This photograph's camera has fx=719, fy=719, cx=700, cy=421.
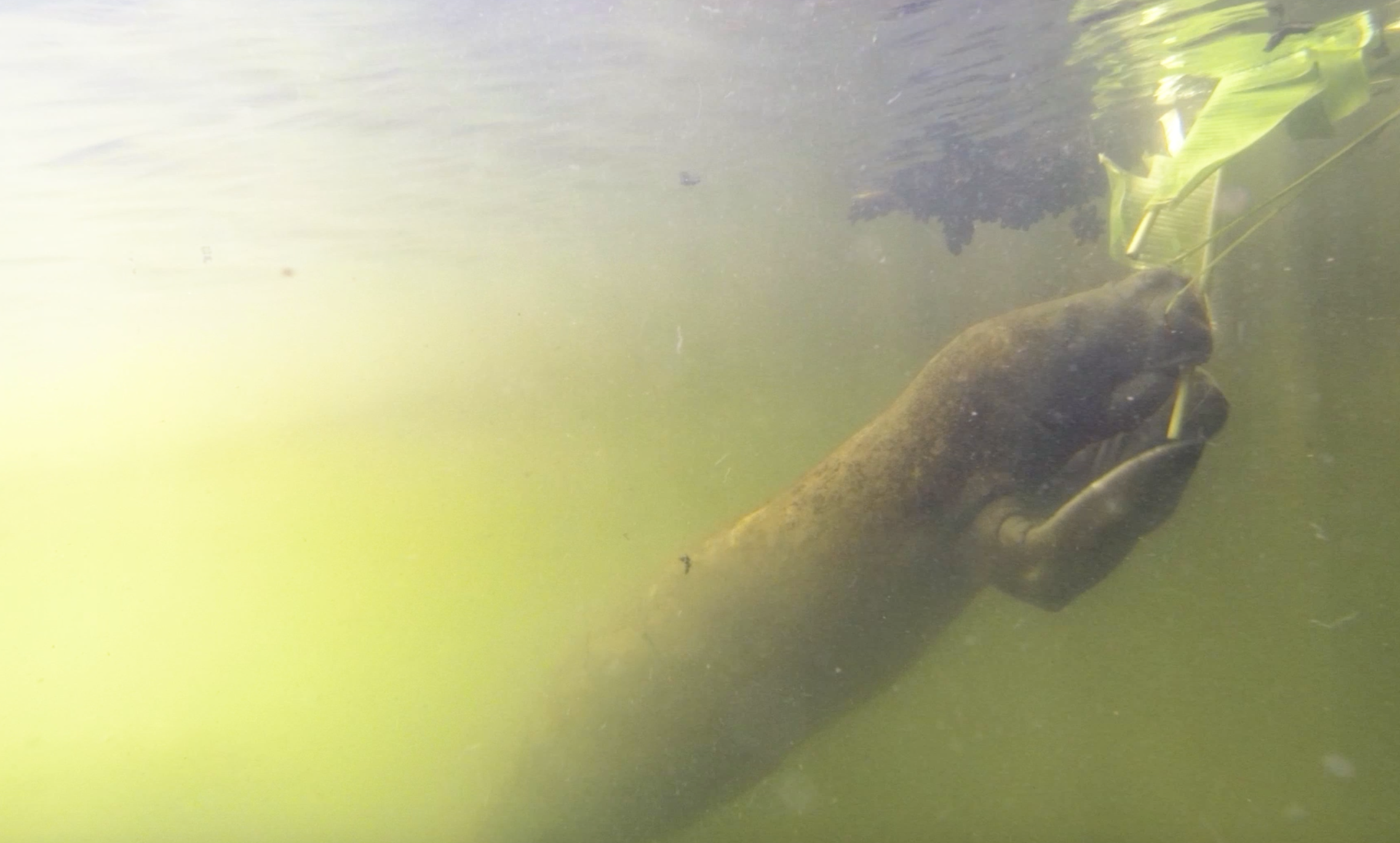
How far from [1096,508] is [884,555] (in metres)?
1.13

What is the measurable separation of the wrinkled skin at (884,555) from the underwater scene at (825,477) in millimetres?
23

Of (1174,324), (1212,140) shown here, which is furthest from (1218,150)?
(1174,324)

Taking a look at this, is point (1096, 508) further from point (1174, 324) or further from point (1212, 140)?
point (1212, 140)

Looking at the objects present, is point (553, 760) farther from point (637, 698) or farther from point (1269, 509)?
point (1269, 509)

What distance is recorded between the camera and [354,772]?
5980 mm

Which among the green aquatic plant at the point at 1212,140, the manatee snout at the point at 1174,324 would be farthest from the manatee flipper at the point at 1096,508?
the green aquatic plant at the point at 1212,140

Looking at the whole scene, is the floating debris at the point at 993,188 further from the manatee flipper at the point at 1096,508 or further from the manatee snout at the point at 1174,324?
the manatee flipper at the point at 1096,508

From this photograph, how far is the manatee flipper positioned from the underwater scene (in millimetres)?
21

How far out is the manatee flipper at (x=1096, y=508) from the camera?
2.81 meters

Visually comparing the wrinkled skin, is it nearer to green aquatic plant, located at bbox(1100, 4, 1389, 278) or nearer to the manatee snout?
the manatee snout

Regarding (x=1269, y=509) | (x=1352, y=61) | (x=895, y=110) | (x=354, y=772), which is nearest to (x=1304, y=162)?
(x=895, y=110)

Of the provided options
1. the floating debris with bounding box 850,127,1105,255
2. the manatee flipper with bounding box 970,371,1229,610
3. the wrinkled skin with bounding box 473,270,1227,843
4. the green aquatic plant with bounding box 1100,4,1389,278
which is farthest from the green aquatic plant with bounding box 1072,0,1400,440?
the floating debris with bounding box 850,127,1105,255

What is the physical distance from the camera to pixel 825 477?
4012 millimetres

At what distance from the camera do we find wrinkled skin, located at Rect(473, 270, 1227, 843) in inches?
126
